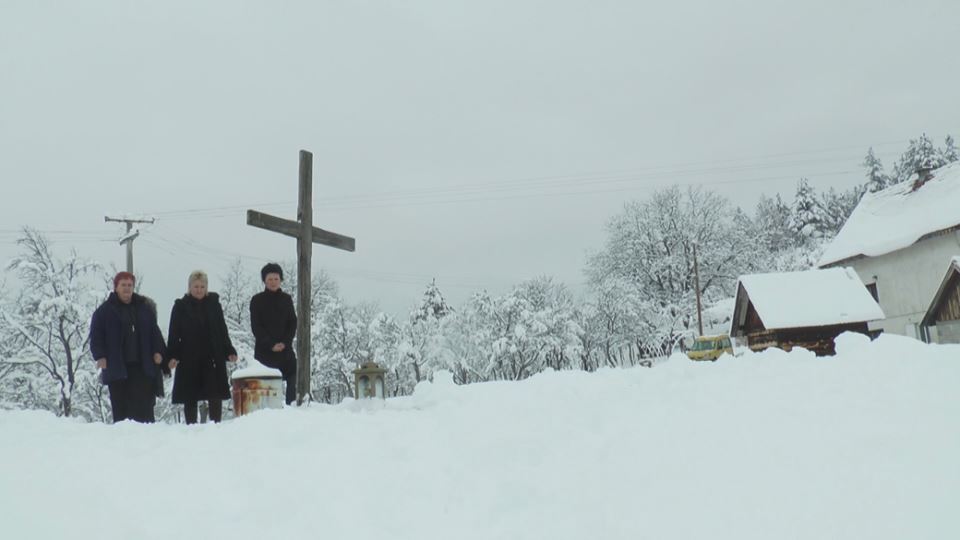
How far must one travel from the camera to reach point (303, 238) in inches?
356

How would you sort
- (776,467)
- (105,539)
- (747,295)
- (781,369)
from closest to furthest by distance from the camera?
(105,539)
(776,467)
(781,369)
(747,295)

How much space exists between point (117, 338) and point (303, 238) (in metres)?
2.96

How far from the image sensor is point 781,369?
19.2ft

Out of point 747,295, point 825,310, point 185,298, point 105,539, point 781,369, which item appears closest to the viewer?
point 105,539

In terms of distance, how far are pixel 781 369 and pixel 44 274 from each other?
91.3 feet

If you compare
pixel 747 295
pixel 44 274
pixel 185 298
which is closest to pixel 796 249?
pixel 747 295

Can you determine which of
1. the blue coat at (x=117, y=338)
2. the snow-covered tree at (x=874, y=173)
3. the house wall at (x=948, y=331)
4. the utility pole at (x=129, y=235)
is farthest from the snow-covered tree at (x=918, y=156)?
the blue coat at (x=117, y=338)

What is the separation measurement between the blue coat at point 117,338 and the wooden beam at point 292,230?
206 cm

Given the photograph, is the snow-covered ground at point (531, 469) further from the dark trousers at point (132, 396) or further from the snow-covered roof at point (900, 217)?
the snow-covered roof at point (900, 217)

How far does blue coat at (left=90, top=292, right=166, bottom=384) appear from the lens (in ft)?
21.3

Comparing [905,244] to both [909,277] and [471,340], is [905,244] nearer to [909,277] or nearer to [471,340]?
[909,277]

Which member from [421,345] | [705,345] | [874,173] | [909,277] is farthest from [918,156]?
[421,345]

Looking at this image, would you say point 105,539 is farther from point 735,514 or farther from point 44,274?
point 44,274

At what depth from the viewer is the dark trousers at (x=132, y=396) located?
21.7 ft
